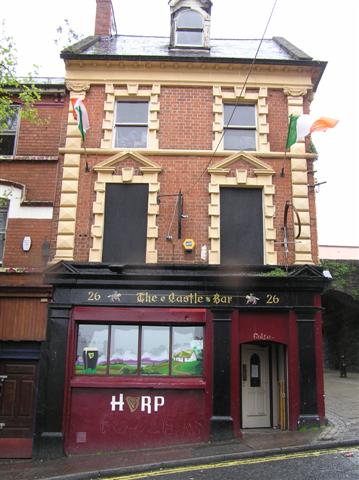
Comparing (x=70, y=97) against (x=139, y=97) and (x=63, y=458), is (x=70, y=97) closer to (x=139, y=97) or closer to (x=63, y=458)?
(x=139, y=97)

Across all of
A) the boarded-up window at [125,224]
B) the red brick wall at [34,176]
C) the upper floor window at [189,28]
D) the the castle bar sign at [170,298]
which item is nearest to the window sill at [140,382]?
the the castle bar sign at [170,298]

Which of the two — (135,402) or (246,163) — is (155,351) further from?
(246,163)

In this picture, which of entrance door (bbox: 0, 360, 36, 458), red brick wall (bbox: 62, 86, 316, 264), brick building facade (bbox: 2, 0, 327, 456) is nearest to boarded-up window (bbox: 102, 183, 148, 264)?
brick building facade (bbox: 2, 0, 327, 456)

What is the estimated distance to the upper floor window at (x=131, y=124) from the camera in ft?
40.9

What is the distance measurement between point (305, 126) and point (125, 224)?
5.06 metres

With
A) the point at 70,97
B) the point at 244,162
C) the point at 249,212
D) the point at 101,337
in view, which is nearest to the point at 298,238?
the point at 249,212

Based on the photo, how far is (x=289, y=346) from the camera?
10977 millimetres

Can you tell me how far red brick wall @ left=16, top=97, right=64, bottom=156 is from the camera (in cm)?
1234

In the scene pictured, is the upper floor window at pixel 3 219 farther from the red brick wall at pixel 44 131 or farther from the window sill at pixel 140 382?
the window sill at pixel 140 382

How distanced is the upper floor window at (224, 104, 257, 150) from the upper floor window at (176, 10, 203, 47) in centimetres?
269

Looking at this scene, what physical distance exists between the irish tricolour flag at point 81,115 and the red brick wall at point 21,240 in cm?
255

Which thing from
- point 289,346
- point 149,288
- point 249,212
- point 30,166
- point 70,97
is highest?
point 70,97

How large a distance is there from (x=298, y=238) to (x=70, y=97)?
7.28 meters

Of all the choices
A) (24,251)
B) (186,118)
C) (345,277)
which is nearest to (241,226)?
(186,118)
